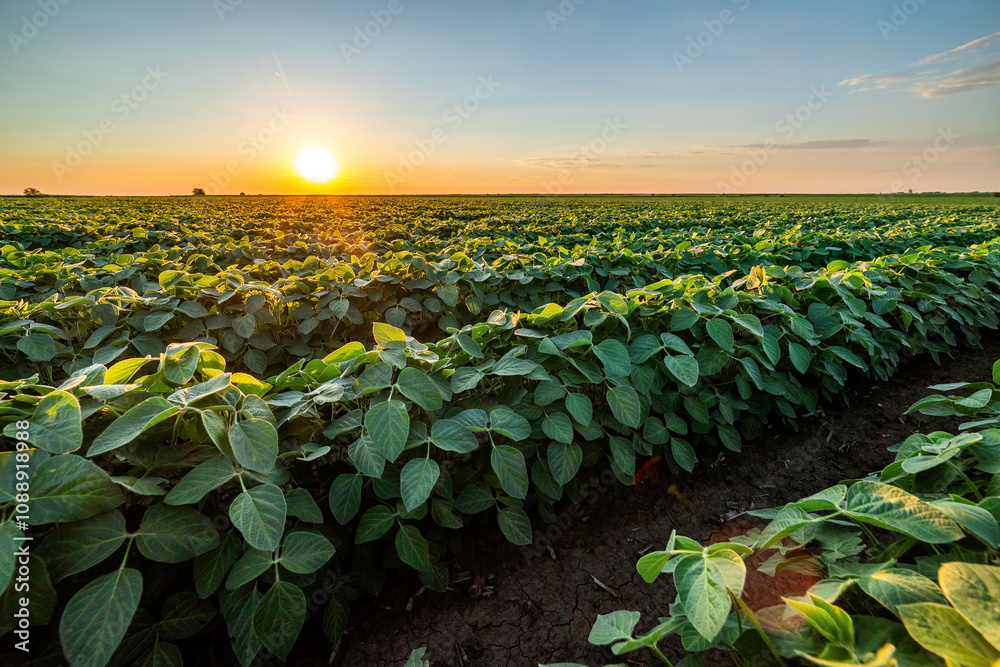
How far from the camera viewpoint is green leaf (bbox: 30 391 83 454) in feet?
3.38

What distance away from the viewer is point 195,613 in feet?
4.30

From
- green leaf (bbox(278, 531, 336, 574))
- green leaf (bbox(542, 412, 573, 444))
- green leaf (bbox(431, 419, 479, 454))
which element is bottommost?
green leaf (bbox(278, 531, 336, 574))

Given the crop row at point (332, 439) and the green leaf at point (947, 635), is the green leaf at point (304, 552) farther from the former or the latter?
the green leaf at point (947, 635)

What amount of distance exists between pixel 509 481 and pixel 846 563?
0.92 meters

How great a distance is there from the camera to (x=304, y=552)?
1.23 metres

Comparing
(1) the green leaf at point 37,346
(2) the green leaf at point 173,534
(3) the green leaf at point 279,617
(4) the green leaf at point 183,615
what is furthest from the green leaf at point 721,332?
(1) the green leaf at point 37,346

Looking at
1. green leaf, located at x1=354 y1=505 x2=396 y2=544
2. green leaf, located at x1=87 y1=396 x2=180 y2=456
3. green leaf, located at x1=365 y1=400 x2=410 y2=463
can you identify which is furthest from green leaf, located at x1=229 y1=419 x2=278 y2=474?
green leaf, located at x1=354 y1=505 x2=396 y2=544

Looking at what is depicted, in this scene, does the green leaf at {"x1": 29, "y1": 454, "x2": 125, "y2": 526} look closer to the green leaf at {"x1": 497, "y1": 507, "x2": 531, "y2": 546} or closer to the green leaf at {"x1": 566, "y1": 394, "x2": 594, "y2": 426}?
the green leaf at {"x1": 497, "y1": 507, "x2": 531, "y2": 546}

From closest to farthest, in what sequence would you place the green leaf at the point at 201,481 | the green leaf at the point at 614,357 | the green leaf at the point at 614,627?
the green leaf at the point at 614,627
the green leaf at the point at 201,481
the green leaf at the point at 614,357

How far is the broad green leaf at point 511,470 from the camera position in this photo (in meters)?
1.54

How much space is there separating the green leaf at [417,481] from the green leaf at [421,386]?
0.19m

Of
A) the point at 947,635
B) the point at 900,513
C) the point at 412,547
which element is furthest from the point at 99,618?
the point at 900,513

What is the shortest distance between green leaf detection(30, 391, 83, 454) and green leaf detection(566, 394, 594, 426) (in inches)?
55.9

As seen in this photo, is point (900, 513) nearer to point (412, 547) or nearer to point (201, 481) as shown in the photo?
point (412, 547)
